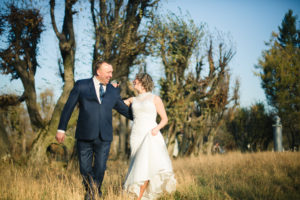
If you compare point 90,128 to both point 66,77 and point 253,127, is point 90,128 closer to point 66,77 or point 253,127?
point 66,77

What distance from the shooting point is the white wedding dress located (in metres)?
3.76

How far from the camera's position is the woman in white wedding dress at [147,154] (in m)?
3.78

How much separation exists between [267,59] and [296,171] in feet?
43.4

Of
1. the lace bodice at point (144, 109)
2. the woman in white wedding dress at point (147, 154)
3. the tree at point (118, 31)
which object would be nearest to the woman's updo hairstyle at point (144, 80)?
the woman in white wedding dress at point (147, 154)

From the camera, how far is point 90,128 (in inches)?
139

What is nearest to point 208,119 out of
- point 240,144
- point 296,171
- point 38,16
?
point 240,144

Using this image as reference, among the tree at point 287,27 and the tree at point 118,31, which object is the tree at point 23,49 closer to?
the tree at point 118,31

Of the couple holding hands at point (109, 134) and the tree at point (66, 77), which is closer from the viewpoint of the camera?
the couple holding hands at point (109, 134)

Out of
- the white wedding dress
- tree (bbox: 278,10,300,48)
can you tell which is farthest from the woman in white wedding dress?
tree (bbox: 278,10,300,48)

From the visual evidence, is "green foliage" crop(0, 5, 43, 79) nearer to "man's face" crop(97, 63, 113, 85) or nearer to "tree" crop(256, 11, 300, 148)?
"man's face" crop(97, 63, 113, 85)

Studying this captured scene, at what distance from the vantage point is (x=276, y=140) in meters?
12.1

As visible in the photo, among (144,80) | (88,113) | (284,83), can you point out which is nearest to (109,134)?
(88,113)

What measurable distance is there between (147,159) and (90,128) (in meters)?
1.05

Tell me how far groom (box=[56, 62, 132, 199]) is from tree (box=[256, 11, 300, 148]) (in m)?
13.7
